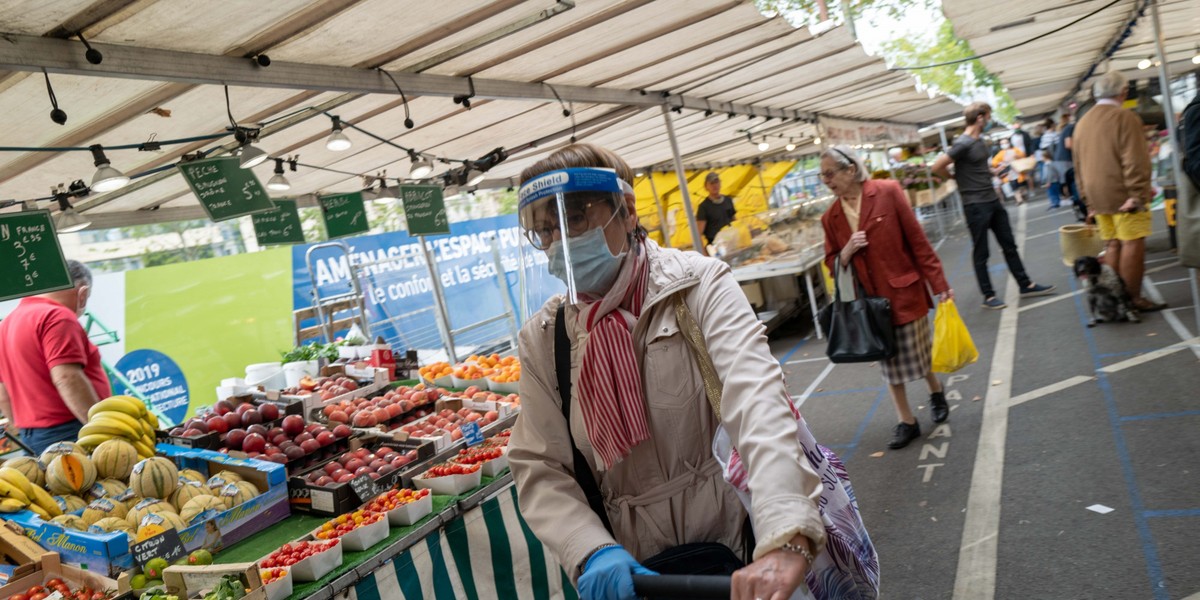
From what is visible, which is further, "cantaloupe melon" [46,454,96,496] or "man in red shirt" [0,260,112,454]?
"man in red shirt" [0,260,112,454]

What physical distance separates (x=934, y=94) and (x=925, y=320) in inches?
546

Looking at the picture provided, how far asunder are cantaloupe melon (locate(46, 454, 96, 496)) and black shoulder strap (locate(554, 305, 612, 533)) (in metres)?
3.04

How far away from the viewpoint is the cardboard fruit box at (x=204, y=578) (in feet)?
8.83

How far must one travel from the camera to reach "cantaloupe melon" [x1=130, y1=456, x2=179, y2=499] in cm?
352

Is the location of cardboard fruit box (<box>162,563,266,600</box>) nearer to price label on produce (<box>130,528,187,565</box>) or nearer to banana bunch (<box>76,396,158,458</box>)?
price label on produce (<box>130,528,187,565</box>)

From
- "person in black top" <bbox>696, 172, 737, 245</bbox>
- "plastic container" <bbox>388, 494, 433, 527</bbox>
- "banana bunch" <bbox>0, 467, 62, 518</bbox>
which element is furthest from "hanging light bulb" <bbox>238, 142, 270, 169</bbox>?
"person in black top" <bbox>696, 172, 737, 245</bbox>

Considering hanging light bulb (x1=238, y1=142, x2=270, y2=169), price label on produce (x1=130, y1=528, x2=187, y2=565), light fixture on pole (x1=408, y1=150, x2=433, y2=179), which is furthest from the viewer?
light fixture on pole (x1=408, y1=150, x2=433, y2=179)

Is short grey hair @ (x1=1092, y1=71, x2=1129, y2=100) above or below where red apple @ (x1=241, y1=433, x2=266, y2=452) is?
above

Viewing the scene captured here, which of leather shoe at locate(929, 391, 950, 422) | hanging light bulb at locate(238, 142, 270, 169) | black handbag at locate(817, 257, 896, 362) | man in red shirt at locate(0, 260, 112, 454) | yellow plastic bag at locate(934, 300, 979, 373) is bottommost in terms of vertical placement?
leather shoe at locate(929, 391, 950, 422)

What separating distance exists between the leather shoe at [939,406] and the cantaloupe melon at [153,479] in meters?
4.95

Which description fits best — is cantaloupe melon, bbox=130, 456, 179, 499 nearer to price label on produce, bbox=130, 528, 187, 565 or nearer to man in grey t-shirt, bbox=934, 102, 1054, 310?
price label on produce, bbox=130, 528, 187, 565

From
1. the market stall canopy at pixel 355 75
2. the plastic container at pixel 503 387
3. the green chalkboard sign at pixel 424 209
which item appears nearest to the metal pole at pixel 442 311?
the green chalkboard sign at pixel 424 209

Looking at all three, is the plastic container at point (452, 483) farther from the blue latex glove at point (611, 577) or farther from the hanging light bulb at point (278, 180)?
the hanging light bulb at point (278, 180)

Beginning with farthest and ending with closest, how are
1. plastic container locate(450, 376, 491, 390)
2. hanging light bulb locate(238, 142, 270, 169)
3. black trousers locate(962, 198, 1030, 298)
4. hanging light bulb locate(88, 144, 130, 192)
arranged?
black trousers locate(962, 198, 1030, 298) < plastic container locate(450, 376, 491, 390) < hanging light bulb locate(238, 142, 270, 169) < hanging light bulb locate(88, 144, 130, 192)
